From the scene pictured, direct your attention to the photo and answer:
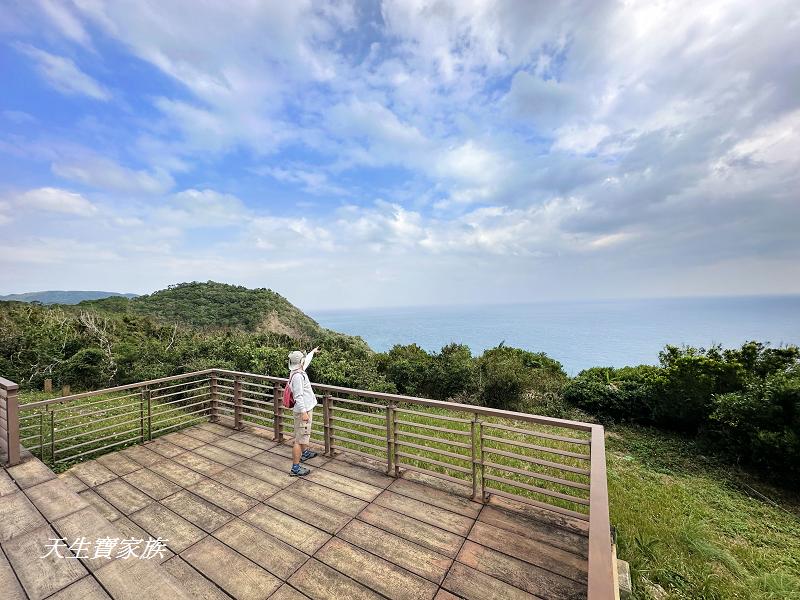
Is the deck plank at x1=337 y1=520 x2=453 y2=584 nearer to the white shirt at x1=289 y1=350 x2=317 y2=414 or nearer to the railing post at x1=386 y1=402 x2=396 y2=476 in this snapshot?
the railing post at x1=386 y1=402 x2=396 y2=476

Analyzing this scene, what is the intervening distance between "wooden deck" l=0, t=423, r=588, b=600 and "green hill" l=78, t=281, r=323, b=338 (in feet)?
75.8

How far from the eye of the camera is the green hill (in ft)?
91.4

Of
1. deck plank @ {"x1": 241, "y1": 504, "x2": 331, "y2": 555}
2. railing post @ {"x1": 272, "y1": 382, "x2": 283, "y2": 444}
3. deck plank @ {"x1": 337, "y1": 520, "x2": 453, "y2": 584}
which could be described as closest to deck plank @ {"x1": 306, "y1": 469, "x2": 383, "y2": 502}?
deck plank @ {"x1": 337, "y1": 520, "x2": 453, "y2": 584}

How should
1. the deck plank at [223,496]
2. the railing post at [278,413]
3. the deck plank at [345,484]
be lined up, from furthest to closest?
the railing post at [278,413] → the deck plank at [345,484] → the deck plank at [223,496]

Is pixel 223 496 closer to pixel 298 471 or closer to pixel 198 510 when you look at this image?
pixel 198 510

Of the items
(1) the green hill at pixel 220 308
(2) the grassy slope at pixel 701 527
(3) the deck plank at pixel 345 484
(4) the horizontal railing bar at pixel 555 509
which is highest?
(1) the green hill at pixel 220 308

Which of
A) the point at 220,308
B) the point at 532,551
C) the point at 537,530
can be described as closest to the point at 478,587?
the point at 532,551

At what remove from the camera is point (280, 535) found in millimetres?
2943

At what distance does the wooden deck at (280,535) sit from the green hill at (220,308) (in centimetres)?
2309

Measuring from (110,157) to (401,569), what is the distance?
15544 millimetres

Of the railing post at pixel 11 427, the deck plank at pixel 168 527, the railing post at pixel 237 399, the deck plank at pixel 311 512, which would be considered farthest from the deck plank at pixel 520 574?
the railing post at pixel 11 427

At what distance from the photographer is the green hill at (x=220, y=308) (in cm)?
2785

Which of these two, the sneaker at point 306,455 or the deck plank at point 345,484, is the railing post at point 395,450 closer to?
the deck plank at point 345,484

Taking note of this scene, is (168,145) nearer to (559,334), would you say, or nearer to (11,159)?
(11,159)
